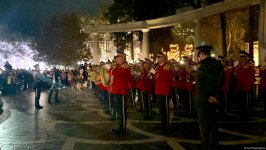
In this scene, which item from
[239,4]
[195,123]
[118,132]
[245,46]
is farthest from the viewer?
[245,46]

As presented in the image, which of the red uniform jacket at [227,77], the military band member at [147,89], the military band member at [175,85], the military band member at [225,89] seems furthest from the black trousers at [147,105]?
the red uniform jacket at [227,77]

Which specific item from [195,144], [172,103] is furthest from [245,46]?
[195,144]

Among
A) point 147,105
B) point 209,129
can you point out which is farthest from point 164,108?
point 209,129

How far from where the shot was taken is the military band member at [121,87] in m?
10.2

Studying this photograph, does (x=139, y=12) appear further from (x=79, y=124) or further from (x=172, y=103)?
(x=79, y=124)

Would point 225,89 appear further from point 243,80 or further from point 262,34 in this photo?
point 262,34

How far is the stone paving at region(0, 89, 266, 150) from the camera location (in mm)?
8578

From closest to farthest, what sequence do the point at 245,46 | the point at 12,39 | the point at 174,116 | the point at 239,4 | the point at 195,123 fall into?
the point at 195,123
the point at 174,116
the point at 239,4
the point at 245,46
the point at 12,39

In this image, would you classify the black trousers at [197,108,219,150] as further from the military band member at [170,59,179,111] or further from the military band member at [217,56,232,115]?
the military band member at [170,59,179,111]

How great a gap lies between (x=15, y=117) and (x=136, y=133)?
5.80 metres

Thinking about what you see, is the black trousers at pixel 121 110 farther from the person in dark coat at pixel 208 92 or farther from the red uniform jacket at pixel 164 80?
the person in dark coat at pixel 208 92

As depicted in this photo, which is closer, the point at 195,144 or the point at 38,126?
the point at 195,144

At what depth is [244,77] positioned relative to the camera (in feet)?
38.8

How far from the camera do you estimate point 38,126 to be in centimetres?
1157
